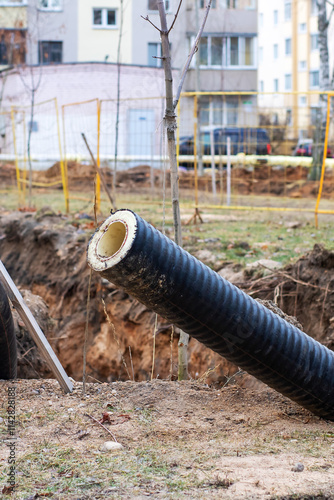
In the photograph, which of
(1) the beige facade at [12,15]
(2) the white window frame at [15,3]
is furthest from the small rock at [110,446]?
(2) the white window frame at [15,3]

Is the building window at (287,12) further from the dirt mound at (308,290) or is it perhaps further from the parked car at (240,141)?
the dirt mound at (308,290)

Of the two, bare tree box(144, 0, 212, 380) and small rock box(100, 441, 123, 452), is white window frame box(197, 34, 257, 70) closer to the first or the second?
bare tree box(144, 0, 212, 380)

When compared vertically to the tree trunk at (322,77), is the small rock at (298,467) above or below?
below

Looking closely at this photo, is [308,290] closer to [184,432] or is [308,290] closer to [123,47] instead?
[184,432]

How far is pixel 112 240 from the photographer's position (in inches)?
140

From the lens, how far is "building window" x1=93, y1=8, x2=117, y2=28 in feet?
111

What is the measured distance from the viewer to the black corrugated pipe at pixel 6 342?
4.35m

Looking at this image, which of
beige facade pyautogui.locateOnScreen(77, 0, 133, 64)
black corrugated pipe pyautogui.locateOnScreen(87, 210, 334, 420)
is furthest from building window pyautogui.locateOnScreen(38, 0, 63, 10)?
black corrugated pipe pyautogui.locateOnScreen(87, 210, 334, 420)

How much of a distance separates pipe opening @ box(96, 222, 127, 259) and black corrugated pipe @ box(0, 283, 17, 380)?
3.89 ft

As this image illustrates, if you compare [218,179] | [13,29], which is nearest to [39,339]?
[218,179]

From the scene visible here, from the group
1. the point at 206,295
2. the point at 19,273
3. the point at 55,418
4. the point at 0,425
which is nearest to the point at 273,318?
the point at 206,295

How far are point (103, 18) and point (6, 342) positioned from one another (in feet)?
106

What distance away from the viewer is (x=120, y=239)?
358 cm

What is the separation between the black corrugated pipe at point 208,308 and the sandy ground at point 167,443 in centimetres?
33
